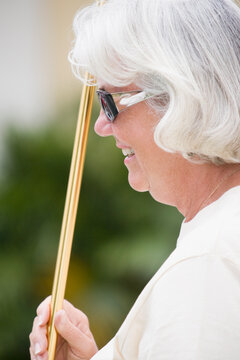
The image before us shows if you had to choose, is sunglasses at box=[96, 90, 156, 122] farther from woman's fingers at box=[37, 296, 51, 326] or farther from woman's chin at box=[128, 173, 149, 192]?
woman's fingers at box=[37, 296, 51, 326]

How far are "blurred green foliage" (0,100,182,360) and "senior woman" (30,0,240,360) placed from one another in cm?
216

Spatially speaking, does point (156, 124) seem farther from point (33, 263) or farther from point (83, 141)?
point (33, 263)

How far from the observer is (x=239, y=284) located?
99 centimetres

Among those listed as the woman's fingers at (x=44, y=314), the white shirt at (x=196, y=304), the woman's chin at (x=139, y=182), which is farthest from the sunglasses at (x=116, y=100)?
the woman's fingers at (x=44, y=314)

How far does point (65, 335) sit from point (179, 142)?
1.62ft

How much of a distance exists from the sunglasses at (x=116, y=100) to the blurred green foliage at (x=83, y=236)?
88.0 inches

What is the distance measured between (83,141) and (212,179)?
0.96 ft

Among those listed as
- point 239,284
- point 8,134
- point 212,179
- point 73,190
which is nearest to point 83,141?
point 73,190

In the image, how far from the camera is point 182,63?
1169 mm

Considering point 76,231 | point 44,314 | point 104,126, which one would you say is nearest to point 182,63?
point 104,126

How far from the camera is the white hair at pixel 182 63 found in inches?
46.0

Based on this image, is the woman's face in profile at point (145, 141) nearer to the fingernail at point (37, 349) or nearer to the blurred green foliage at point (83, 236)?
the fingernail at point (37, 349)

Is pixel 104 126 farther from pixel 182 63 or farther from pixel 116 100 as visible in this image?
pixel 182 63

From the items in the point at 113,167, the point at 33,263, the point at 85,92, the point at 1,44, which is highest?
the point at 1,44
